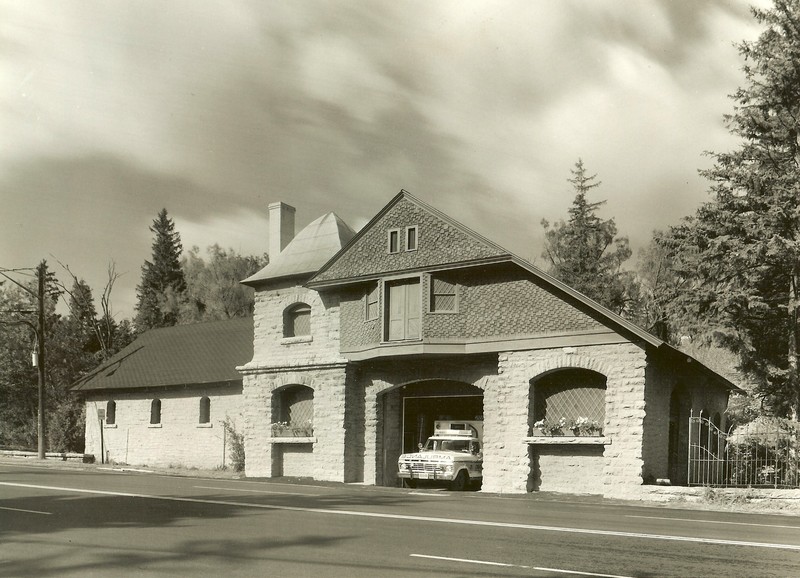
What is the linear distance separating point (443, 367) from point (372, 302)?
130 inches

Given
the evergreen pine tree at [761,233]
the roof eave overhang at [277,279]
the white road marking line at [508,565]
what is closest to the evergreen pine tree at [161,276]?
the roof eave overhang at [277,279]

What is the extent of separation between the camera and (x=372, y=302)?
89.7 ft

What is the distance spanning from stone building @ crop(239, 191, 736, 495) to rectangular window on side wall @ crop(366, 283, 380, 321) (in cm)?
5

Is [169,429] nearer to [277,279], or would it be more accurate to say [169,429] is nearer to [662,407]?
[277,279]

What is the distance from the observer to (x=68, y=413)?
1769 inches

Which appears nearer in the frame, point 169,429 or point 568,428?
point 568,428

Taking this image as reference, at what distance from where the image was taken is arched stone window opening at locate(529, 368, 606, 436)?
76.7 feet

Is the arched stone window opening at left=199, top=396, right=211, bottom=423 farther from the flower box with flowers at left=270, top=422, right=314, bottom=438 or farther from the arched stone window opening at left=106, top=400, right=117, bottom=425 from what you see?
the flower box with flowers at left=270, top=422, right=314, bottom=438

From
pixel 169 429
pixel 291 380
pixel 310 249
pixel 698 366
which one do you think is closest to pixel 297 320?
pixel 291 380

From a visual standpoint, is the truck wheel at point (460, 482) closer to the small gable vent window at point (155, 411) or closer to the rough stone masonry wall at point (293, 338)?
the rough stone masonry wall at point (293, 338)

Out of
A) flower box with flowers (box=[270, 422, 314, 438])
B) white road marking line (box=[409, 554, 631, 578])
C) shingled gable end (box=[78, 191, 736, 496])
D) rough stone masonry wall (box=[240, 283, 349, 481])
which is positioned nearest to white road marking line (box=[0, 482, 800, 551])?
white road marking line (box=[409, 554, 631, 578])

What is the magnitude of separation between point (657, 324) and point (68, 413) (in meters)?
32.4

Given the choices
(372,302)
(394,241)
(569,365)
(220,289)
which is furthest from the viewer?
(220,289)

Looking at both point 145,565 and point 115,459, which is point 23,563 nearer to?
point 145,565
